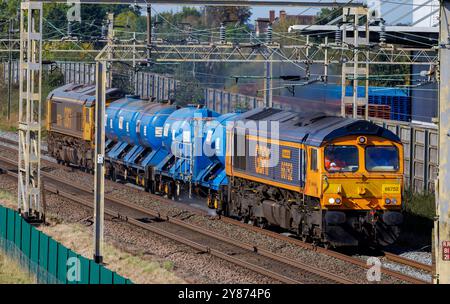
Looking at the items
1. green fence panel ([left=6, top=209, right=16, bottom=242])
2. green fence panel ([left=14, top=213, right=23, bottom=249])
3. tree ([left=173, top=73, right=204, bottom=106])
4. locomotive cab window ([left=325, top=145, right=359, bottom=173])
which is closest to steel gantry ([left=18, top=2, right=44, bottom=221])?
green fence panel ([left=6, top=209, right=16, bottom=242])

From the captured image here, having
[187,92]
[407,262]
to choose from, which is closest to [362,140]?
[407,262]

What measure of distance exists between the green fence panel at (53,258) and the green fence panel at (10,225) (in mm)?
3534

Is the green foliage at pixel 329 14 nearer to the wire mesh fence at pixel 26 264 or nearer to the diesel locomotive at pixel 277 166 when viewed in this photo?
the diesel locomotive at pixel 277 166

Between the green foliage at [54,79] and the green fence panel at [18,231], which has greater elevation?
the green foliage at [54,79]

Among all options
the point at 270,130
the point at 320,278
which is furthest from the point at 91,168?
the point at 320,278

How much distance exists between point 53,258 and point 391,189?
29.2 ft

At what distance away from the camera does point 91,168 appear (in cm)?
3953

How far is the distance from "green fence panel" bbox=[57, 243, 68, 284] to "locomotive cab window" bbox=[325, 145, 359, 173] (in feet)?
25.0

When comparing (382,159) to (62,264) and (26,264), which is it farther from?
(62,264)

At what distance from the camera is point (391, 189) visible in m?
23.0

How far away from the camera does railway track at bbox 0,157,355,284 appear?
2025 cm

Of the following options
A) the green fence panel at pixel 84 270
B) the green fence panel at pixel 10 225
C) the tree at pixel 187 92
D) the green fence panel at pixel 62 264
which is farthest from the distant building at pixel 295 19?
the green fence panel at pixel 84 270

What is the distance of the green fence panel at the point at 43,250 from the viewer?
18312 mm

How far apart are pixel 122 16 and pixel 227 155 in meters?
57.8
